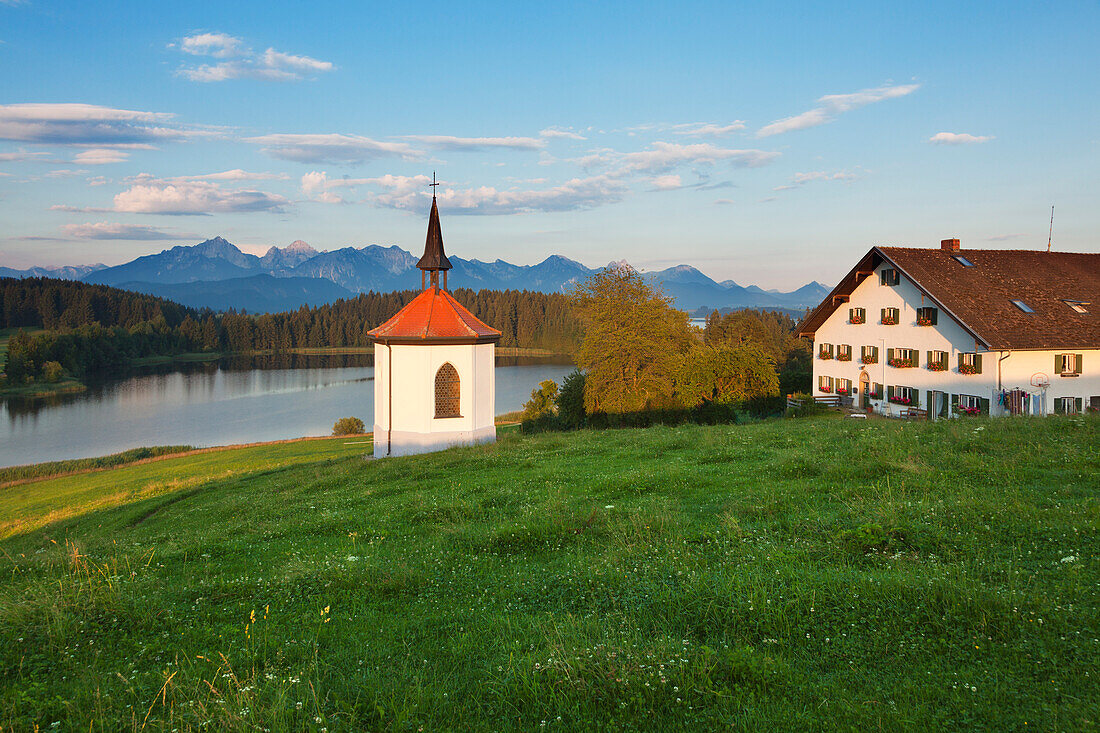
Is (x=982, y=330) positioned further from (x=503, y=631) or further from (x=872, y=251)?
(x=503, y=631)

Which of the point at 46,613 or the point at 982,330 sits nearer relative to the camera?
the point at 46,613

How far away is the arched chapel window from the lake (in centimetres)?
2770

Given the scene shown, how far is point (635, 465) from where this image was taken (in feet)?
45.2

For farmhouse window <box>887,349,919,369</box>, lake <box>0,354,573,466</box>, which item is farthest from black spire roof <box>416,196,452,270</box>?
lake <box>0,354,573,466</box>

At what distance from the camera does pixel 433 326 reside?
26.8m

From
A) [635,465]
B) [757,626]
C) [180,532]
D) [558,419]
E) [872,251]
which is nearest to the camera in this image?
[757,626]

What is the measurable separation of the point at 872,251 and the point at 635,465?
2548 centimetres

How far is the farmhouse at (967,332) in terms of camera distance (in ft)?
Result: 88.7

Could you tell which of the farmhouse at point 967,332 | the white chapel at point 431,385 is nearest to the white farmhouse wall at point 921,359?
the farmhouse at point 967,332

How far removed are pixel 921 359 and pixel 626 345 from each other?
14.7 meters

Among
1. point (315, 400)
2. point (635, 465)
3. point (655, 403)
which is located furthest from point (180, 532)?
point (315, 400)

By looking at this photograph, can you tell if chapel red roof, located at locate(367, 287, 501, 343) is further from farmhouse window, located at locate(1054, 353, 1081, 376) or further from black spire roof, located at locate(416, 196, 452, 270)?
farmhouse window, located at locate(1054, 353, 1081, 376)

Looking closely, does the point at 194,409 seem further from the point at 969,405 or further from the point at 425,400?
the point at 969,405

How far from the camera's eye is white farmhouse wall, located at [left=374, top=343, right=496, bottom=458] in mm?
26219
